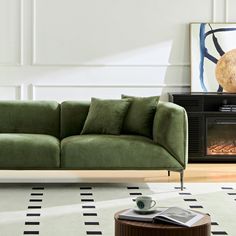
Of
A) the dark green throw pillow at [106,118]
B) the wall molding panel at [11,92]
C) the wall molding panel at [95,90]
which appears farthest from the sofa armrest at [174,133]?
the wall molding panel at [11,92]

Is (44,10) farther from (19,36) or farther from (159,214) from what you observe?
(159,214)

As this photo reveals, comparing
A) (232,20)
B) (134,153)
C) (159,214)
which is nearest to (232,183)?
(134,153)

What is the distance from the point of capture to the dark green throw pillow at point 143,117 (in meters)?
5.91

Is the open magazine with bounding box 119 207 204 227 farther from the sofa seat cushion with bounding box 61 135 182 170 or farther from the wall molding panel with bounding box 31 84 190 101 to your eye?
the wall molding panel with bounding box 31 84 190 101

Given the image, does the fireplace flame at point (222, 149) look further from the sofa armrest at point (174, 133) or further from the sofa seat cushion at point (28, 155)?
the sofa seat cushion at point (28, 155)

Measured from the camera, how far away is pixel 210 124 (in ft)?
23.6

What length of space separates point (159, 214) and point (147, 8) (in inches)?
177

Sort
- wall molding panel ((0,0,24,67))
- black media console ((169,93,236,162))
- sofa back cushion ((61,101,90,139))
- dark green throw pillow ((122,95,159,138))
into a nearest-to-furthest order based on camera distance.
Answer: dark green throw pillow ((122,95,159,138)) < sofa back cushion ((61,101,90,139)) < black media console ((169,93,236,162)) < wall molding panel ((0,0,24,67))

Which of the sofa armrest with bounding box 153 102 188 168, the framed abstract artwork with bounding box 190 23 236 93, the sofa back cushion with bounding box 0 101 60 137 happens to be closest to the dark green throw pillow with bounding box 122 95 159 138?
the sofa armrest with bounding box 153 102 188 168

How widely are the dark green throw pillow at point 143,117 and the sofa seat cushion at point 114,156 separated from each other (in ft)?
1.10

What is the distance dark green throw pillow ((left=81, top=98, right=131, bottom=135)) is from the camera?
19.6ft

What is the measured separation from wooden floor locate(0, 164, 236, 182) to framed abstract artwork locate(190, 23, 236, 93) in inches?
42.1

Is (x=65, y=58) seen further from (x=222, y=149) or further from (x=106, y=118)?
(x=222, y=149)

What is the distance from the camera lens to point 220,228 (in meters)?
4.29
